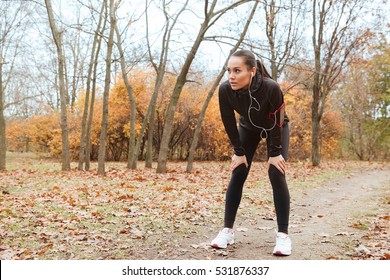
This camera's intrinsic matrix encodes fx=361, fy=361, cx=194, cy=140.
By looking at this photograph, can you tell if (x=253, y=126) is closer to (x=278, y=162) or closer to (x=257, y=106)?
(x=257, y=106)

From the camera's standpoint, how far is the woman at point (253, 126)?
3066mm

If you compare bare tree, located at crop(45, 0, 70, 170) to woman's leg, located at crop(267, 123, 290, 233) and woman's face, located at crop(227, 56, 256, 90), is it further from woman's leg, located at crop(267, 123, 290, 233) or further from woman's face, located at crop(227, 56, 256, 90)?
woman's leg, located at crop(267, 123, 290, 233)

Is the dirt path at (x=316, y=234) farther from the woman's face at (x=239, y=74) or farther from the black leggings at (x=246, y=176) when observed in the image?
the woman's face at (x=239, y=74)

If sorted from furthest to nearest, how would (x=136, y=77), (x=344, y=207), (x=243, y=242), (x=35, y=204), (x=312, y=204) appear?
(x=136, y=77), (x=312, y=204), (x=344, y=207), (x=35, y=204), (x=243, y=242)

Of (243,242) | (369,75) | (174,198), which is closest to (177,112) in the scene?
(369,75)

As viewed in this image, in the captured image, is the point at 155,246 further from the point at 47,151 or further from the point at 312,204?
the point at 47,151

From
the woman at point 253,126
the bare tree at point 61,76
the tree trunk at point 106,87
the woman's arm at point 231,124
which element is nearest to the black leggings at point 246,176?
the woman at point 253,126

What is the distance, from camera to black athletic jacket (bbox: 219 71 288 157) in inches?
121

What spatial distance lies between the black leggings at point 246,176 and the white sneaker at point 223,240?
0.24 feet

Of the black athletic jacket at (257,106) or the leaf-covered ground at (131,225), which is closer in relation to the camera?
the black athletic jacket at (257,106)

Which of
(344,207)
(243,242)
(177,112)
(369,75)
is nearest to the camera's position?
(243,242)

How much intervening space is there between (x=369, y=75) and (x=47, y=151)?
24.1 m

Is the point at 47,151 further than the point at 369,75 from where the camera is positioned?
Yes

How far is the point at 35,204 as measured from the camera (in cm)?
558
